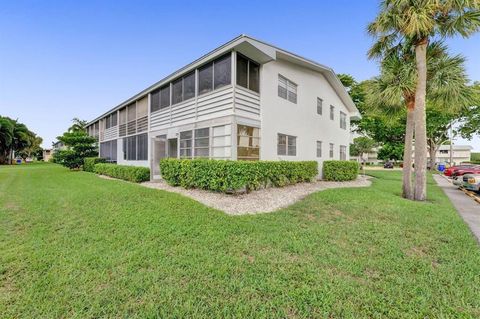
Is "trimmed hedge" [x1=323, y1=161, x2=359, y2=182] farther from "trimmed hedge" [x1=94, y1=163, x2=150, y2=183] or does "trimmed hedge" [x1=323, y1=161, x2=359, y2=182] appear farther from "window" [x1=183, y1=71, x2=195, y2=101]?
"trimmed hedge" [x1=94, y1=163, x2=150, y2=183]

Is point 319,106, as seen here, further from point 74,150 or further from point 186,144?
point 74,150

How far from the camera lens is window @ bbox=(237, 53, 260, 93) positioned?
9516 millimetres

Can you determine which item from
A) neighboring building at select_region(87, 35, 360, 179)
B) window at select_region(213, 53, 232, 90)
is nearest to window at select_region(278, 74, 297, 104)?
neighboring building at select_region(87, 35, 360, 179)

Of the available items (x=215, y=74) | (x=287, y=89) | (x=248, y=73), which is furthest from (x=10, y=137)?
(x=287, y=89)

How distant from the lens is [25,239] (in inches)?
172

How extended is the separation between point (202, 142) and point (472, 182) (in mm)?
14259

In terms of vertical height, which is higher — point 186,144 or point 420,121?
point 420,121

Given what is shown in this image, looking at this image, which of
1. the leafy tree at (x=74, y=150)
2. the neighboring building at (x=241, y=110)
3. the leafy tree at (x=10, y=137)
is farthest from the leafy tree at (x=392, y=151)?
the leafy tree at (x=10, y=137)

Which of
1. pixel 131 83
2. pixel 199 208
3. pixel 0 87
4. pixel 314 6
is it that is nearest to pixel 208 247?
pixel 199 208

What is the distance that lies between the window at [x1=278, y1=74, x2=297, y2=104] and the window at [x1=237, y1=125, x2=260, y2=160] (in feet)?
10.1

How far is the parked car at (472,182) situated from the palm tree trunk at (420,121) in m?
4.90

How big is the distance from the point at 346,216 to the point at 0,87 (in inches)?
1217

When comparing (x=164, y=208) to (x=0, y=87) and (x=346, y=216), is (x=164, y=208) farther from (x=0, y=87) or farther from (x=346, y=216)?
(x=0, y=87)

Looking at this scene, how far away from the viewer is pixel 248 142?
988 centimetres
